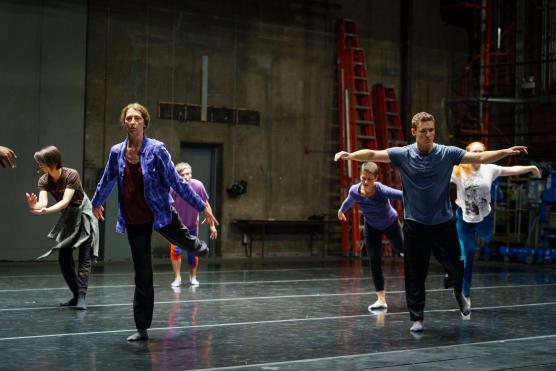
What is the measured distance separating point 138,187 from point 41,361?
4.87ft

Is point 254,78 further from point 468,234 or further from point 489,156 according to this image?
point 489,156

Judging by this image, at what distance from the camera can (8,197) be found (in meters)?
14.9

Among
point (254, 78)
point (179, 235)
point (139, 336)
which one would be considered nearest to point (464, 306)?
point (179, 235)

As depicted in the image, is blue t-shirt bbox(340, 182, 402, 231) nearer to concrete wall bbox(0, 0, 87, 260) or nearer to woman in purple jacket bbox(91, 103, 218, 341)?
woman in purple jacket bbox(91, 103, 218, 341)

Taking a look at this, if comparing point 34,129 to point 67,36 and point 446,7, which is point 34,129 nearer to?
point 67,36

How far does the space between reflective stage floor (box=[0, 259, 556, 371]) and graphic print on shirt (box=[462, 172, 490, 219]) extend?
1008 millimetres

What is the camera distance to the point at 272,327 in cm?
746

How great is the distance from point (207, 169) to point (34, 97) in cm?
362

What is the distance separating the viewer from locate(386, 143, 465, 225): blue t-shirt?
7070mm

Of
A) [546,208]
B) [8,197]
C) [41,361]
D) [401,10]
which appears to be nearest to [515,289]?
[546,208]

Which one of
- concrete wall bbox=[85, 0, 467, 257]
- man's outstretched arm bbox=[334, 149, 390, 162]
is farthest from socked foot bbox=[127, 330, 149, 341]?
concrete wall bbox=[85, 0, 467, 257]

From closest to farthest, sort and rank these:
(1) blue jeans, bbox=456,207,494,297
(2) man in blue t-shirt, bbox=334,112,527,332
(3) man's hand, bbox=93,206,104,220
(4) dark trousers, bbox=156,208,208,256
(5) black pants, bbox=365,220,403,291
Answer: (4) dark trousers, bbox=156,208,208,256
(3) man's hand, bbox=93,206,104,220
(2) man in blue t-shirt, bbox=334,112,527,332
(1) blue jeans, bbox=456,207,494,297
(5) black pants, bbox=365,220,403,291

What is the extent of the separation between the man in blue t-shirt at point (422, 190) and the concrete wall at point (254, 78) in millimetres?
9318

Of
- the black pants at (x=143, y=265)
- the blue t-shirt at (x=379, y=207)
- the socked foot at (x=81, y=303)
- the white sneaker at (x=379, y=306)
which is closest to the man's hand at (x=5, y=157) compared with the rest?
the black pants at (x=143, y=265)
